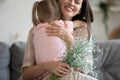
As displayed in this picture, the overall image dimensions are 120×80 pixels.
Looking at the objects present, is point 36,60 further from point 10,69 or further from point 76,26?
point 10,69

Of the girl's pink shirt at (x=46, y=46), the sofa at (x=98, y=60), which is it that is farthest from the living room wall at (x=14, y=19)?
the girl's pink shirt at (x=46, y=46)

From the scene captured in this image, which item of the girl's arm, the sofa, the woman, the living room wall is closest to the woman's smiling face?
the woman

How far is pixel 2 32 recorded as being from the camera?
2801mm

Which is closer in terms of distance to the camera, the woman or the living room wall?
the woman

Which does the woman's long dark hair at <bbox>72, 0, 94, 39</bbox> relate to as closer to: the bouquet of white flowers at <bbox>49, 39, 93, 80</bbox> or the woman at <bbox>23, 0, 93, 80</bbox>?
the woman at <bbox>23, 0, 93, 80</bbox>

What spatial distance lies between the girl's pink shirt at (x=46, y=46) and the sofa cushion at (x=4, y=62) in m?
0.50

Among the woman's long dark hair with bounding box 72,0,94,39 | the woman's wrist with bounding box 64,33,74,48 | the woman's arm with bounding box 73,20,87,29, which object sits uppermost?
the woman's long dark hair with bounding box 72,0,94,39

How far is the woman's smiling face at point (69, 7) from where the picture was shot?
66.6 inches

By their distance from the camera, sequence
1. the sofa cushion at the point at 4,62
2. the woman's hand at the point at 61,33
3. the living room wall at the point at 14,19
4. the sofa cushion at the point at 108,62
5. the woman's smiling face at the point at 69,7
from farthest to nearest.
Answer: the living room wall at the point at 14,19
the sofa cushion at the point at 108,62
the sofa cushion at the point at 4,62
the woman's smiling face at the point at 69,7
the woman's hand at the point at 61,33

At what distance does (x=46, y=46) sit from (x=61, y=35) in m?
0.10

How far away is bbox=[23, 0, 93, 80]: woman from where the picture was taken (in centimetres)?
149

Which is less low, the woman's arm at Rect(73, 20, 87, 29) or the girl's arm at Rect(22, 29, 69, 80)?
the woman's arm at Rect(73, 20, 87, 29)

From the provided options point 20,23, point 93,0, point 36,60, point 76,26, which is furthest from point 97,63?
point 93,0

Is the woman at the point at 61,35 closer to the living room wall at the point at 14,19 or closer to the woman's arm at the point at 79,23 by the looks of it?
the woman's arm at the point at 79,23
